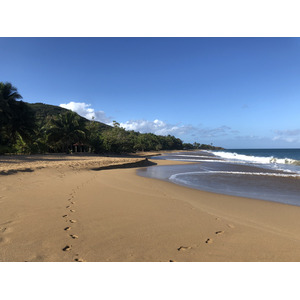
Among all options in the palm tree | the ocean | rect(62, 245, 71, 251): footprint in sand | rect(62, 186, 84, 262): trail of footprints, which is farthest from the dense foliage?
rect(62, 245, 71, 251): footprint in sand

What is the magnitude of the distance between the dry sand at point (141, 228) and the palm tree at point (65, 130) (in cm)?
2775

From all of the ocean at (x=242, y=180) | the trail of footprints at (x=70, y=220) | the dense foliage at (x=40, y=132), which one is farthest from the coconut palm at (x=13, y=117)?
the trail of footprints at (x=70, y=220)

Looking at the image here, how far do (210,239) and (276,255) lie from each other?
3.32ft

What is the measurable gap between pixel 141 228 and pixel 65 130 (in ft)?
105

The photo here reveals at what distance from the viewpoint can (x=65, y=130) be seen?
104 ft

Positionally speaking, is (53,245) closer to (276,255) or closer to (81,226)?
(81,226)

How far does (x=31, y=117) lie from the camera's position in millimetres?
25781

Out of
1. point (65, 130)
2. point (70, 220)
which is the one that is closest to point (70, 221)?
point (70, 220)

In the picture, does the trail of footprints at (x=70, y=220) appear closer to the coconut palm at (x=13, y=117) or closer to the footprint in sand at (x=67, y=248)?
the footprint in sand at (x=67, y=248)

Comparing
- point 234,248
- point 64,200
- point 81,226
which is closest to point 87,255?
point 81,226

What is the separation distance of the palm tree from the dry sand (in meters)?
27.8

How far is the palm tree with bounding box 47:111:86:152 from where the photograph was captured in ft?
103

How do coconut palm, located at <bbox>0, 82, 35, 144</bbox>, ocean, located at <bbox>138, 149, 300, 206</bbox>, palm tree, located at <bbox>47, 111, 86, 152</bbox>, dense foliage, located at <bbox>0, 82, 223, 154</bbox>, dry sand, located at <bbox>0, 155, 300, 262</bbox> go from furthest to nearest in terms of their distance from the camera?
palm tree, located at <bbox>47, 111, 86, 152</bbox> < dense foliage, located at <bbox>0, 82, 223, 154</bbox> < coconut palm, located at <bbox>0, 82, 35, 144</bbox> < ocean, located at <bbox>138, 149, 300, 206</bbox> < dry sand, located at <bbox>0, 155, 300, 262</bbox>

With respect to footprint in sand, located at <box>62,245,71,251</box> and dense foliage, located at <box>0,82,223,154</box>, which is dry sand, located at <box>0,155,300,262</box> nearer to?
footprint in sand, located at <box>62,245,71,251</box>
